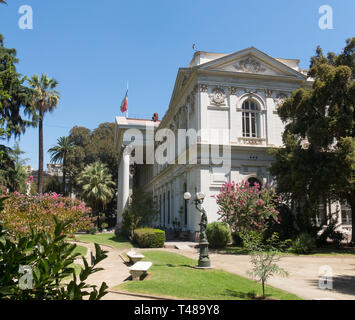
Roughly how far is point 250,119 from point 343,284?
18851mm

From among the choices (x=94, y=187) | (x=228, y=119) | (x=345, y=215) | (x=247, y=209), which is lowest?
(x=345, y=215)

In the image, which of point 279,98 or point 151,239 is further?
point 279,98

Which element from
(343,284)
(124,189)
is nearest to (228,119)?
(124,189)

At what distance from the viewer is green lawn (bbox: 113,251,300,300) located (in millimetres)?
8039

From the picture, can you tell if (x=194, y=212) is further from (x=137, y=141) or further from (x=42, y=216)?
(x=137, y=141)

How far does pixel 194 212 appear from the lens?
25.2 m

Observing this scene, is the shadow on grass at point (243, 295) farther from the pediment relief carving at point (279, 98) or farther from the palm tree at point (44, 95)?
the palm tree at point (44, 95)

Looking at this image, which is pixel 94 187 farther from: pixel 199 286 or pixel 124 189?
pixel 199 286

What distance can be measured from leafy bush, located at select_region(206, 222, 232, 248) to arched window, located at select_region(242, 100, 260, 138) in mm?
9203

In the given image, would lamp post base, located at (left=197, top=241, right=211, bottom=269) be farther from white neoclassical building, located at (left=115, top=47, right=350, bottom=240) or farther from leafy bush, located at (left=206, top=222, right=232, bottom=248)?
white neoclassical building, located at (left=115, top=47, right=350, bottom=240)

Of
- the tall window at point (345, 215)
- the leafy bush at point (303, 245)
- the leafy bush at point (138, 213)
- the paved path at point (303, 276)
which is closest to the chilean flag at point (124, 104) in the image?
the leafy bush at point (138, 213)

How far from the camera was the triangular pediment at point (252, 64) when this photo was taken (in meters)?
26.5

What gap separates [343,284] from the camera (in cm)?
1012
